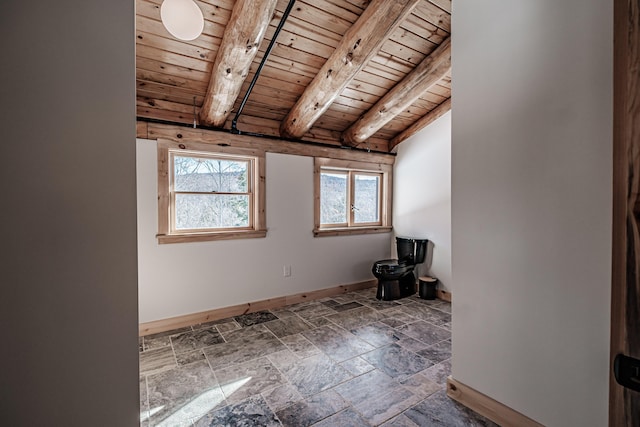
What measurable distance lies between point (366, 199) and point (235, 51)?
9.73ft

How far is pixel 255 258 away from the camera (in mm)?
3527

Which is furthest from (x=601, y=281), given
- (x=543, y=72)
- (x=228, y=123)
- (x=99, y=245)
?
(x=228, y=123)

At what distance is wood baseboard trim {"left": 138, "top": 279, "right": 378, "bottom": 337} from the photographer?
116 inches

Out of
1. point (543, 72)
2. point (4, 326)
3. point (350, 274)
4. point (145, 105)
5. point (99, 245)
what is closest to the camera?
point (4, 326)

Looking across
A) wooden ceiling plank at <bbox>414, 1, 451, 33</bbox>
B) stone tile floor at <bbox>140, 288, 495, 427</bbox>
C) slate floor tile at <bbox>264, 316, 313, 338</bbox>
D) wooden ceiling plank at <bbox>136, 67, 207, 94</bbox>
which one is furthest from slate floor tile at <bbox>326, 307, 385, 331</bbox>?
wooden ceiling plank at <bbox>414, 1, 451, 33</bbox>

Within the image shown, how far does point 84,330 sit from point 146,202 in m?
2.35

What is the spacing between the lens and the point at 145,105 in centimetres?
290

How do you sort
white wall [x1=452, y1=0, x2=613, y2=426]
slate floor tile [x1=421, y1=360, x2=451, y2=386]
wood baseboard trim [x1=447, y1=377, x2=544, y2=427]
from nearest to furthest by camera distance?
1. white wall [x1=452, y1=0, x2=613, y2=426]
2. wood baseboard trim [x1=447, y1=377, x2=544, y2=427]
3. slate floor tile [x1=421, y1=360, x2=451, y2=386]

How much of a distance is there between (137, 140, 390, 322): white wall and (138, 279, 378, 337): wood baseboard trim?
57 mm

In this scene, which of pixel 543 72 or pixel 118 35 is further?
pixel 543 72

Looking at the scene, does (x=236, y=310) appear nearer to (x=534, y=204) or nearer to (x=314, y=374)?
(x=314, y=374)

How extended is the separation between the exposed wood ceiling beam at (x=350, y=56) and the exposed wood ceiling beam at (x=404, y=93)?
849 mm

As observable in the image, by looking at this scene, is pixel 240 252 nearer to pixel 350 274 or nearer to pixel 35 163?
pixel 350 274

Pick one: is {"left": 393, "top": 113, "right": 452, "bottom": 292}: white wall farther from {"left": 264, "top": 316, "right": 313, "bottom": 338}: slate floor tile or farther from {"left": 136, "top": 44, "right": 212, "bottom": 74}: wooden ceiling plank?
{"left": 136, "top": 44, "right": 212, "bottom": 74}: wooden ceiling plank
